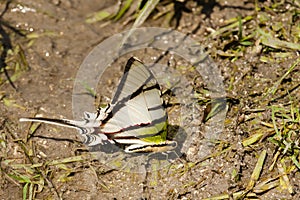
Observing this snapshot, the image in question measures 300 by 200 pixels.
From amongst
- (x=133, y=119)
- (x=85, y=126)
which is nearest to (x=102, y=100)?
(x=85, y=126)

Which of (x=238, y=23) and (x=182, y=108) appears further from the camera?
(x=238, y=23)

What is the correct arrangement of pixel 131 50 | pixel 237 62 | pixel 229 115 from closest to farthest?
1. pixel 229 115
2. pixel 237 62
3. pixel 131 50

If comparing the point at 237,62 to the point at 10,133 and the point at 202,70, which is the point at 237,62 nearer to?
the point at 202,70

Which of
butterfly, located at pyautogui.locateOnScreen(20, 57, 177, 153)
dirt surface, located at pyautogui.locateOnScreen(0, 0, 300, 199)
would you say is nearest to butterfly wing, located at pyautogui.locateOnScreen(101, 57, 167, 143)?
butterfly, located at pyautogui.locateOnScreen(20, 57, 177, 153)

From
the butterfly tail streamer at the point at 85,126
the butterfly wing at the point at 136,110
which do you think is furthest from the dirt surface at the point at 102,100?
the butterfly wing at the point at 136,110

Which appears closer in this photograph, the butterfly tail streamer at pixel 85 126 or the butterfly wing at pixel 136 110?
the butterfly wing at pixel 136 110

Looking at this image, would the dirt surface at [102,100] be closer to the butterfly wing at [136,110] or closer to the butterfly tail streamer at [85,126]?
the butterfly tail streamer at [85,126]

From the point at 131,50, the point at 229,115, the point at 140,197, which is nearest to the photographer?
the point at 140,197

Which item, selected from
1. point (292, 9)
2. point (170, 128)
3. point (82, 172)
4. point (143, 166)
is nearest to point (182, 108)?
point (170, 128)
